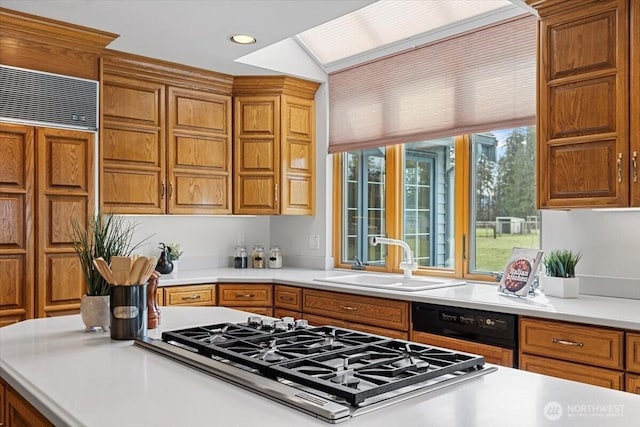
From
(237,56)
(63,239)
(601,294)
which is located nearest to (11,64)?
(63,239)

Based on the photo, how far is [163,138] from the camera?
3850 millimetres

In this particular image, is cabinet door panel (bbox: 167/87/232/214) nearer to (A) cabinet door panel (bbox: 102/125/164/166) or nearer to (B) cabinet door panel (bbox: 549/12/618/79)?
(A) cabinet door panel (bbox: 102/125/164/166)

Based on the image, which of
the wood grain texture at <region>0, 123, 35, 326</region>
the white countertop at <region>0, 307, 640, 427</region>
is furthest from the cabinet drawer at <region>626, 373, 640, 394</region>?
the wood grain texture at <region>0, 123, 35, 326</region>

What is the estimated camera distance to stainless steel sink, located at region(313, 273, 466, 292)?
10.3 ft

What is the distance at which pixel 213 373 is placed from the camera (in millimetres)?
1295

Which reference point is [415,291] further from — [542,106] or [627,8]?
[627,8]

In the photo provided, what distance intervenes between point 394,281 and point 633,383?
177 cm

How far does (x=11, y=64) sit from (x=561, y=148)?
3000 mm

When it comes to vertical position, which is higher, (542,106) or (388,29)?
(388,29)

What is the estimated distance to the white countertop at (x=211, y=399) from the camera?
39.5 inches

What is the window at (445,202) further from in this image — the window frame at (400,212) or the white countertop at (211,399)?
the white countertop at (211,399)

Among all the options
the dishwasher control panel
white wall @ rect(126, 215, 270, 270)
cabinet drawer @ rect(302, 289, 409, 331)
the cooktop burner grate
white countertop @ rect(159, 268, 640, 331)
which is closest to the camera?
the cooktop burner grate

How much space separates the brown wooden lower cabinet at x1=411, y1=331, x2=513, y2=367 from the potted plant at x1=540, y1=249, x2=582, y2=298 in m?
0.47

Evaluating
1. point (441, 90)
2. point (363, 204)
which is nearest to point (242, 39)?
point (441, 90)
